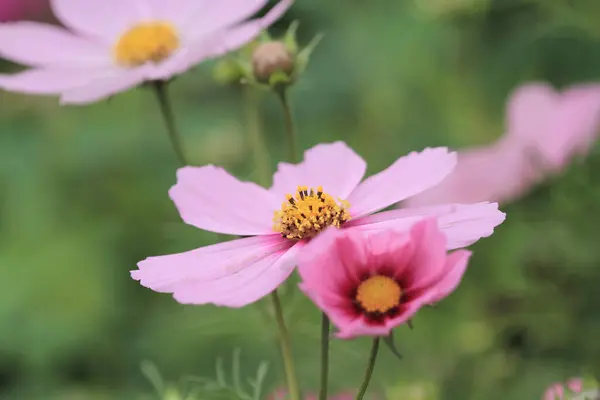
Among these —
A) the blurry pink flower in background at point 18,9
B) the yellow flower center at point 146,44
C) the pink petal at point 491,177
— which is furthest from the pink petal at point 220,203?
the blurry pink flower in background at point 18,9

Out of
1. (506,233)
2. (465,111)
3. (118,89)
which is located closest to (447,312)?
(506,233)

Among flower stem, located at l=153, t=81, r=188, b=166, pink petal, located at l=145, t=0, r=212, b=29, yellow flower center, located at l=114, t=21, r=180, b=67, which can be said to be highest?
pink petal, located at l=145, t=0, r=212, b=29

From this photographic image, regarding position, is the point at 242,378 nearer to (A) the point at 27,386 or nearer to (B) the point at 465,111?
(A) the point at 27,386

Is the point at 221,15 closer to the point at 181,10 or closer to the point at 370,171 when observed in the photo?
the point at 181,10

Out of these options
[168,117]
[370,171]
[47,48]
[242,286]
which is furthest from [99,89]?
[370,171]

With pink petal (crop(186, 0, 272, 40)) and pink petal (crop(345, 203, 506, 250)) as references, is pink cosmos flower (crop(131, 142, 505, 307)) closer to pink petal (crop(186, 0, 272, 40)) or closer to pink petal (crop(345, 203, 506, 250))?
pink petal (crop(345, 203, 506, 250))

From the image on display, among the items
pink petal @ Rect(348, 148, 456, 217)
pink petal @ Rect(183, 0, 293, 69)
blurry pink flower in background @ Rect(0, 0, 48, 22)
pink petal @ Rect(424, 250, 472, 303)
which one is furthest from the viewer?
blurry pink flower in background @ Rect(0, 0, 48, 22)

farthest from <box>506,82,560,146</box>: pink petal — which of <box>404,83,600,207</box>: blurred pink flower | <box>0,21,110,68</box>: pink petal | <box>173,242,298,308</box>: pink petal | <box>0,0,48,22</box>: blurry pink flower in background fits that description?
<box>0,0,48,22</box>: blurry pink flower in background

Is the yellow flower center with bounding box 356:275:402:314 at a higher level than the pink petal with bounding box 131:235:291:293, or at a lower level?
lower
